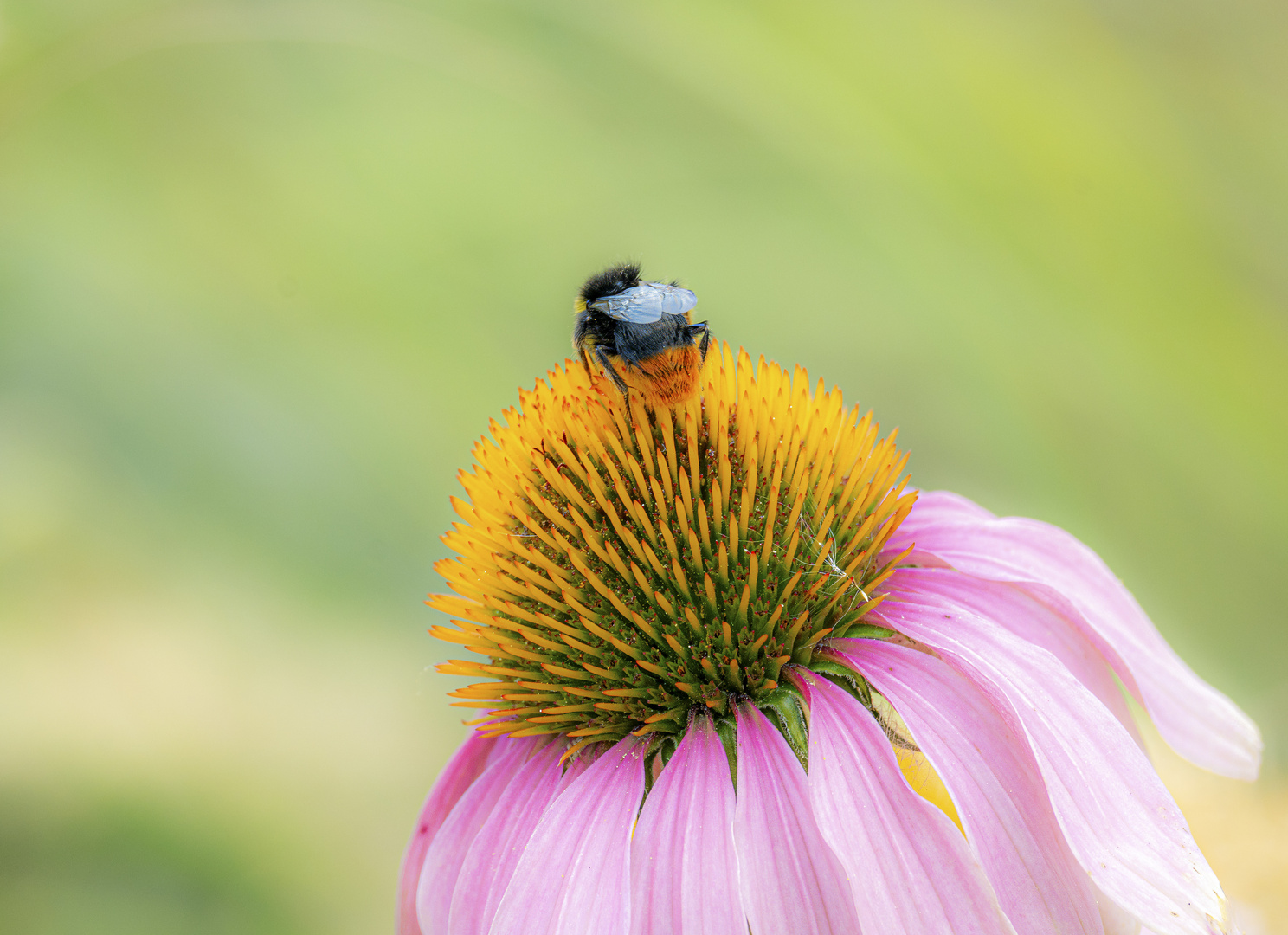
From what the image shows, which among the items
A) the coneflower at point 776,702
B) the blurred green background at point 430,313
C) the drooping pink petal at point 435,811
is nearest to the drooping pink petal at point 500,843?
the coneflower at point 776,702

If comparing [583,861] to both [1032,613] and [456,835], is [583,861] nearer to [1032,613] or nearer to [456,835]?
[456,835]

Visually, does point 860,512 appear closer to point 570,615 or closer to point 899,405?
point 570,615

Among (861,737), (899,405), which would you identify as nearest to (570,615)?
(861,737)

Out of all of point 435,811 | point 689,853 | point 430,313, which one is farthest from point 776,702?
point 430,313

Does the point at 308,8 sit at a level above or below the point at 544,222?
above

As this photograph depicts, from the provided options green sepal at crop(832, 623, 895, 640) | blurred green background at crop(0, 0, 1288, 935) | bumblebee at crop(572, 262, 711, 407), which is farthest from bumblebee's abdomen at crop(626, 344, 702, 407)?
blurred green background at crop(0, 0, 1288, 935)

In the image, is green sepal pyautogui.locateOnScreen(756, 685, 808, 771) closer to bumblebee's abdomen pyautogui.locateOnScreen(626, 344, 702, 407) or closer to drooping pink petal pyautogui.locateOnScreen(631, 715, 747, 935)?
drooping pink petal pyautogui.locateOnScreen(631, 715, 747, 935)

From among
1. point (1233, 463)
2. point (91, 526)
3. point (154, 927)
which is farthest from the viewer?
point (1233, 463)
